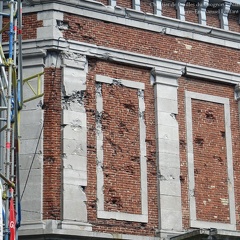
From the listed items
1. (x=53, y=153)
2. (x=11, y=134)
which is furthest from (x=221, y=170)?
(x=11, y=134)

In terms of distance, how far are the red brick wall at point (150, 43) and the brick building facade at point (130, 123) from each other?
1.1 inches

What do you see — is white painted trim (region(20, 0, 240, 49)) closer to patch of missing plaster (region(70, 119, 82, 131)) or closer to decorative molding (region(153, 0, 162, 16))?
decorative molding (region(153, 0, 162, 16))

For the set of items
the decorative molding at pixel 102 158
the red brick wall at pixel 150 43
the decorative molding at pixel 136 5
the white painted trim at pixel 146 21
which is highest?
the decorative molding at pixel 136 5

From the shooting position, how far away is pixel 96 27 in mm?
21094

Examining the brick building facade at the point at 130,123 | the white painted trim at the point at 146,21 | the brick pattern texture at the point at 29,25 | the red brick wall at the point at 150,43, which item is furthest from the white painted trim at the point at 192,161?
the brick pattern texture at the point at 29,25

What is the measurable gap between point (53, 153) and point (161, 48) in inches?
157

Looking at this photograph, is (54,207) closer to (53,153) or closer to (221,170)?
(53,153)

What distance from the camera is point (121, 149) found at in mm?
20688

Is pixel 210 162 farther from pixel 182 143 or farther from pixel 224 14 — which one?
pixel 224 14

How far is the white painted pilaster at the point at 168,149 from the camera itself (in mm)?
20641

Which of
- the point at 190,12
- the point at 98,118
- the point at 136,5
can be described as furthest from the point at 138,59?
the point at 190,12

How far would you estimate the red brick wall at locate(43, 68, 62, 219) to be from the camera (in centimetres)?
1948

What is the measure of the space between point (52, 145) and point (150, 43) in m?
3.72

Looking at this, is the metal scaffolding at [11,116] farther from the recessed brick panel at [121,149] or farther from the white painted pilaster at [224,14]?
the white painted pilaster at [224,14]
